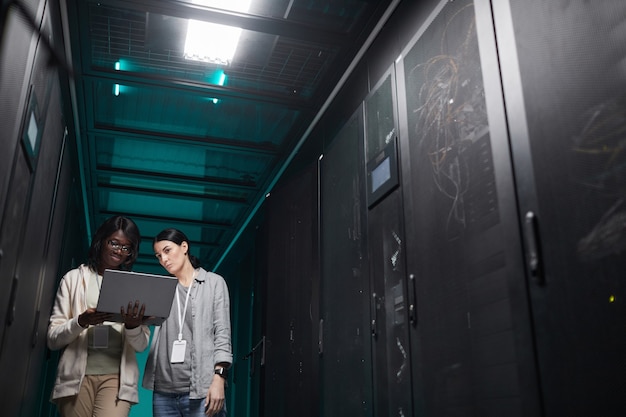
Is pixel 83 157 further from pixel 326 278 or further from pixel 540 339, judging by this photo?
pixel 540 339

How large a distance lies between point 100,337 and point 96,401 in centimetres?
27

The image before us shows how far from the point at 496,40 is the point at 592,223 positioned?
2.59ft

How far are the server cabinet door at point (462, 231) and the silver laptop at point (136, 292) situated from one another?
108 centimetres

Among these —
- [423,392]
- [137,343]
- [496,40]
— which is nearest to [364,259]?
[423,392]

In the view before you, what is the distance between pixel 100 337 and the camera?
2.57m

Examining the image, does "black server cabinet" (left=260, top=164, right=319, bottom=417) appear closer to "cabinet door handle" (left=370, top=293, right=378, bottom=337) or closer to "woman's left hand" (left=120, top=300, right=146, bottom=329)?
"cabinet door handle" (left=370, top=293, right=378, bottom=337)

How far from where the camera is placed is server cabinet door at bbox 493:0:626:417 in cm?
140

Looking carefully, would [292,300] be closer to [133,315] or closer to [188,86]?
[188,86]

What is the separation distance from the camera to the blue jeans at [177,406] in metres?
2.78

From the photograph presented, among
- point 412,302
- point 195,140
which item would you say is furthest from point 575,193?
point 195,140

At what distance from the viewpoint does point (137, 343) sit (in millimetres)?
2549

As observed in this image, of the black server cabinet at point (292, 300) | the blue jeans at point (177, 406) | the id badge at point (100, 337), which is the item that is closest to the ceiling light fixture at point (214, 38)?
the black server cabinet at point (292, 300)

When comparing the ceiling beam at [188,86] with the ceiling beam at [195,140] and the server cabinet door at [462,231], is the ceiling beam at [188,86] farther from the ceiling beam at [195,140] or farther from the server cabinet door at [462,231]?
the server cabinet door at [462,231]

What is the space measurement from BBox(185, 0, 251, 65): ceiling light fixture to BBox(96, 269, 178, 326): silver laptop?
155cm
